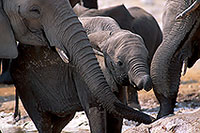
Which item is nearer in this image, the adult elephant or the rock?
the rock

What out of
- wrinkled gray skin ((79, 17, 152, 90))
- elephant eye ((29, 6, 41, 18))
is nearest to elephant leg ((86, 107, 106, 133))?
wrinkled gray skin ((79, 17, 152, 90))

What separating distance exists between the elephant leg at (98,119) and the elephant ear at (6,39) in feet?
2.43

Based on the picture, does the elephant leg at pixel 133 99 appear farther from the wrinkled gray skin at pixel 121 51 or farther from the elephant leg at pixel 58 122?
the wrinkled gray skin at pixel 121 51

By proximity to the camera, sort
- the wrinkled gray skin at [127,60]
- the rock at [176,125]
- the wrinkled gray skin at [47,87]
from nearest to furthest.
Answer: the rock at [176,125] < the wrinkled gray skin at [127,60] < the wrinkled gray skin at [47,87]

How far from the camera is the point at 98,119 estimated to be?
3902mm

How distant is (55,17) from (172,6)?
3.14 feet

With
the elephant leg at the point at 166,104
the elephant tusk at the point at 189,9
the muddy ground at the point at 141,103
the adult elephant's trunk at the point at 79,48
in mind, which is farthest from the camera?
the muddy ground at the point at 141,103

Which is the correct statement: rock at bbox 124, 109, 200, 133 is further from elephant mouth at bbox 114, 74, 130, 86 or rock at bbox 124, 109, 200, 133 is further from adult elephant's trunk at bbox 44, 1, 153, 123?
elephant mouth at bbox 114, 74, 130, 86

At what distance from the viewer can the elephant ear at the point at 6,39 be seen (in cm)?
336

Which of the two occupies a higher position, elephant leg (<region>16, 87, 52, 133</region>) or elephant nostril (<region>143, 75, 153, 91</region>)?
elephant nostril (<region>143, 75, 153, 91</region>)

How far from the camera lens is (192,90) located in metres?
6.41

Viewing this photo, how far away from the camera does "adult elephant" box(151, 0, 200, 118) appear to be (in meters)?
3.70

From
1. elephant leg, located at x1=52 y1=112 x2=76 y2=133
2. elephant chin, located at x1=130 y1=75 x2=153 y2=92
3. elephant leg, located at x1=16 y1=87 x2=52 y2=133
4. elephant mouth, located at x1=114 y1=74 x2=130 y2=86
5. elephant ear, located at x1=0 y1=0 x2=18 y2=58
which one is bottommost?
elephant leg, located at x1=52 y1=112 x2=76 y2=133

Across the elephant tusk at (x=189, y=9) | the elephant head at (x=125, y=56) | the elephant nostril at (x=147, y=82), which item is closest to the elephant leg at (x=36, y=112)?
the elephant head at (x=125, y=56)
